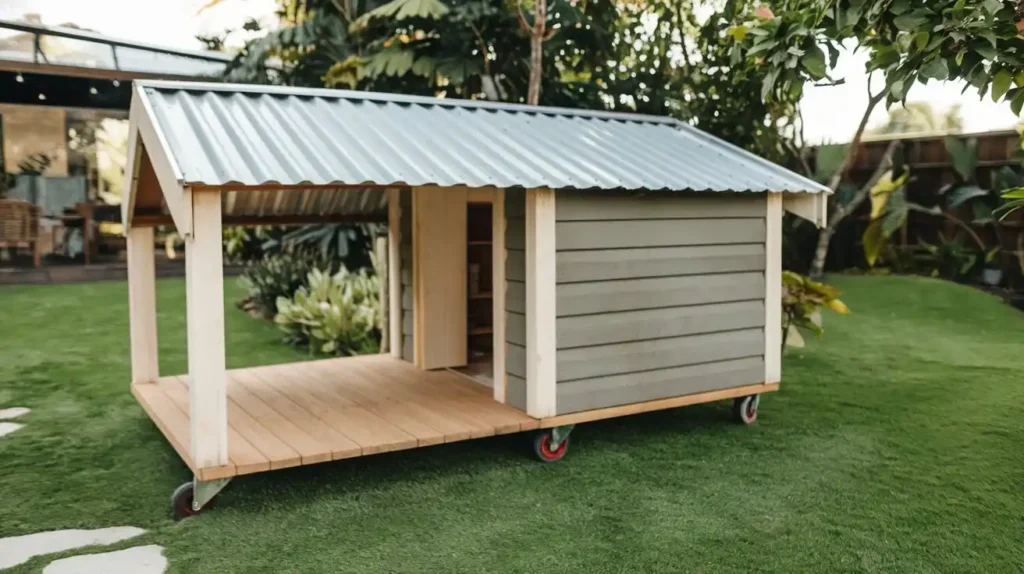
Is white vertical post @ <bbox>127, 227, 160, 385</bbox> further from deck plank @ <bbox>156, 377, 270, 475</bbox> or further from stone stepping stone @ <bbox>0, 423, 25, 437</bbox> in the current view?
deck plank @ <bbox>156, 377, 270, 475</bbox>

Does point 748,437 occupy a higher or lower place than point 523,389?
lower

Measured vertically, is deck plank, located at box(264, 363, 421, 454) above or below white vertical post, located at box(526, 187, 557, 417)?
below

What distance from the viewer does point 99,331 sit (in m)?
9.41

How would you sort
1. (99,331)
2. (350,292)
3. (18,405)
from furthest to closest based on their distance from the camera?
1. (99,331)
2. (350,292)
3. (18,405)

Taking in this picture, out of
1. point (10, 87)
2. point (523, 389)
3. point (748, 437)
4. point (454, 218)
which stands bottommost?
point (748, 437)

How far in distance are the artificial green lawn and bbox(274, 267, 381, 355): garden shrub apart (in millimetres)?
1880

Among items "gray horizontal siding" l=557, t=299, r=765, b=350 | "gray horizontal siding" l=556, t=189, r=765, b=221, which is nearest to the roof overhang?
"gray horizontal siding" l=556, t=189, r=765, b=221

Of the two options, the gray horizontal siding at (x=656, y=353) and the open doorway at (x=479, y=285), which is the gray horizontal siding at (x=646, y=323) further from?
the open doorway at (x=479, y=285)

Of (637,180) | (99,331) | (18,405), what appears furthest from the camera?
(99,331)

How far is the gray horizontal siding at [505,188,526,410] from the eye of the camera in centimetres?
514

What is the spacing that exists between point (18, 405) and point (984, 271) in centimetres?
1108

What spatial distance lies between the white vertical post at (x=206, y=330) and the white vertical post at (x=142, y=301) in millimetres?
2027

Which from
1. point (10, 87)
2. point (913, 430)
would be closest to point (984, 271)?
point (913, 430)

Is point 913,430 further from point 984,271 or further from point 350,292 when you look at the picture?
point 984,271
